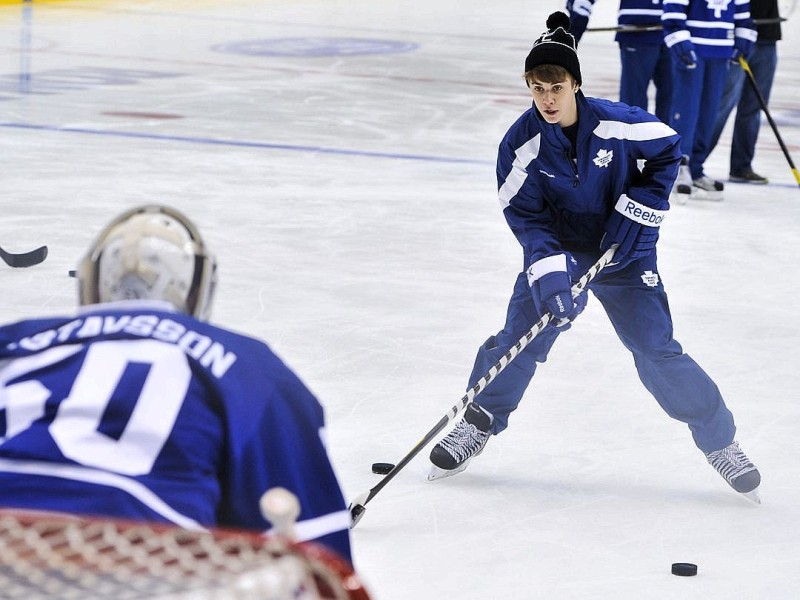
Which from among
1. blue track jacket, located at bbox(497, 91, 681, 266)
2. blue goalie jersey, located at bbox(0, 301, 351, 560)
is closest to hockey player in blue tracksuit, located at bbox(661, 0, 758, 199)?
blue track jacket, located at bbox(497, 91, 681, 266)

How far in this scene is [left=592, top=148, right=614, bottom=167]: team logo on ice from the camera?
2.85m

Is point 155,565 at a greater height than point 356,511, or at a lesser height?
greater

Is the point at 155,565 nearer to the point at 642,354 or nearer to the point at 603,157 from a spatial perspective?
the point at 603,157

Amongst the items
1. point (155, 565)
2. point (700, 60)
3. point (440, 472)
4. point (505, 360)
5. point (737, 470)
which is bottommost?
point (440, 472)

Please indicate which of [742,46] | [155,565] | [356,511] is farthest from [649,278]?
[742,46]

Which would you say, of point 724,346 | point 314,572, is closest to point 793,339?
point 724,346

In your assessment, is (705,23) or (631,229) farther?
(705,23)

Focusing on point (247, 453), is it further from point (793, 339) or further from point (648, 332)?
point (793, 339)

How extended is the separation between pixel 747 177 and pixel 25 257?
3741 mm

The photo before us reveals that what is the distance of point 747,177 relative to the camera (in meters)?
6.89

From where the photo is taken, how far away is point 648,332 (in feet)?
9.70

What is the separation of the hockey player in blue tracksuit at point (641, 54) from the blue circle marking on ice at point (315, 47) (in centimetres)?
477

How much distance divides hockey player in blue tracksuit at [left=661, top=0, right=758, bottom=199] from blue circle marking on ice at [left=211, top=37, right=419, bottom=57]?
539 centimetres

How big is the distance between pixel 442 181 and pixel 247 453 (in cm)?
524
